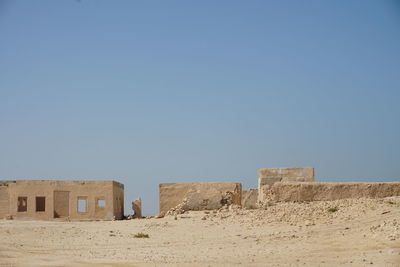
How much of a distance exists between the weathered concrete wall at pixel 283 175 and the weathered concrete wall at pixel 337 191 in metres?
2.45

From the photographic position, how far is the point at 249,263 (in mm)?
9094

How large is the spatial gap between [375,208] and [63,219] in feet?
55.4

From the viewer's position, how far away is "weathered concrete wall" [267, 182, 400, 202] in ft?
47.9

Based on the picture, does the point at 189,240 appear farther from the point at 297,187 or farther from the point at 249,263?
the point at 297,187

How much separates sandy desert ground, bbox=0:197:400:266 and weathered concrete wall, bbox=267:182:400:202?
0.53 m

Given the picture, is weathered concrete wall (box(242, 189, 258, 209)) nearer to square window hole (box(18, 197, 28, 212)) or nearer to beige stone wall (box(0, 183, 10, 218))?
square window hole (box(18, 197, 28, 212))

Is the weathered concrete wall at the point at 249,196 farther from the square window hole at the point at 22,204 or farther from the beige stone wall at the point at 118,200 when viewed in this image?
the square window hole at the point at 22,204

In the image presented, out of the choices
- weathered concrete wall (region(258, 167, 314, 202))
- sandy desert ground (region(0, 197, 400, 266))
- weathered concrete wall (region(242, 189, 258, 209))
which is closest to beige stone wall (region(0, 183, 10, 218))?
sandy desert ground (region(0, 197, 400, 266))

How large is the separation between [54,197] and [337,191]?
621 inches

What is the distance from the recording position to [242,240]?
37.3 feet

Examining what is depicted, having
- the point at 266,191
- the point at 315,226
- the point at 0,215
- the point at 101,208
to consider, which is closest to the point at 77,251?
the point at 315,226

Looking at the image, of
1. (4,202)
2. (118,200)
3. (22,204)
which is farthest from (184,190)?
(22,204)

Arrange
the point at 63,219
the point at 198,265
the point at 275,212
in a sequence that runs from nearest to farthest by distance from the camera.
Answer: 1. the point at 198,265
2. the point at 275,212
3. the point at 63,219

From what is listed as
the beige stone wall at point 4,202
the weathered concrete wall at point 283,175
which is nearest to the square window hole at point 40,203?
the beige stone wall at point 4,202
